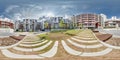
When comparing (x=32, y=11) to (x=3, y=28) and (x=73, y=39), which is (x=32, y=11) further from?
(x=73, y=39)

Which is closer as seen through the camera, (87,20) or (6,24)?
(6,24)

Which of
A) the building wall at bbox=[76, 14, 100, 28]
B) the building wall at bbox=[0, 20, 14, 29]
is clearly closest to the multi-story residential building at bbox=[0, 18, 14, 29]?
the building wall at bbox=[0, 20, 14, 29]

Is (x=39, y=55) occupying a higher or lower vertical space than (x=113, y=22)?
lower

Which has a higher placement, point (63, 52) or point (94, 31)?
point (94, 31)

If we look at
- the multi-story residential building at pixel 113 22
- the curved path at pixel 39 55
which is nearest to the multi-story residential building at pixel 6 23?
the curved path at pixel 39 55

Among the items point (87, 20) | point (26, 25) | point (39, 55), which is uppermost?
point (87, 20)

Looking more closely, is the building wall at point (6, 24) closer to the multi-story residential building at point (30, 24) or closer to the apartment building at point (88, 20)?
the multi-story residential building at point (30, 24)

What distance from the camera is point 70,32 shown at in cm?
783

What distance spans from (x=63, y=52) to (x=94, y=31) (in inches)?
46.3

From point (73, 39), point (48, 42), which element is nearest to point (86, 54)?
point (73, 39)

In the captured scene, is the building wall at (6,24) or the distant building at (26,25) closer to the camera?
the building wall at (6,24)

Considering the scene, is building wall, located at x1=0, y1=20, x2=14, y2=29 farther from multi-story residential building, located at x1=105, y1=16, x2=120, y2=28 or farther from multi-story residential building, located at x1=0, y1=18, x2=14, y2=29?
multi-story residential building, located at x1=105, y1=16, x2=120, y2=28

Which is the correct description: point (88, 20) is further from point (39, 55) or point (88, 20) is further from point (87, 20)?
point (39, 55)

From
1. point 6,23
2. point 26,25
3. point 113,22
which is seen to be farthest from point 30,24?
point 113,22
